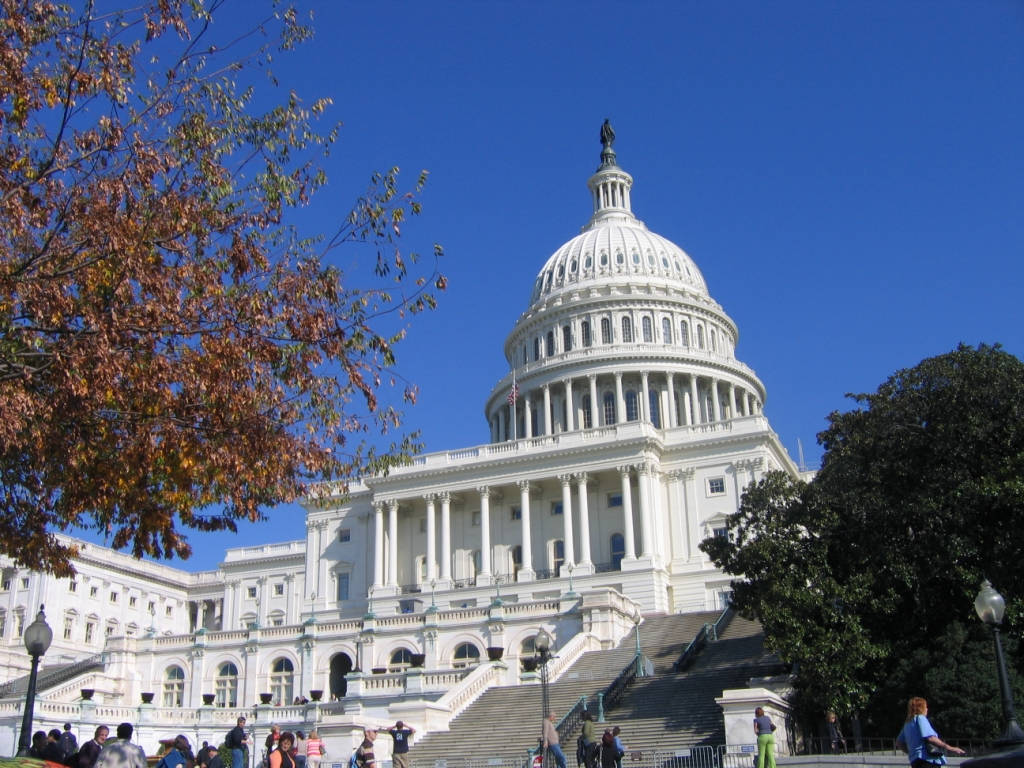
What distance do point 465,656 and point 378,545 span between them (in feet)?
88.5

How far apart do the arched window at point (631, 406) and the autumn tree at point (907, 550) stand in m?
56.7

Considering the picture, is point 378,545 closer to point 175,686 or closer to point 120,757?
point 175,686

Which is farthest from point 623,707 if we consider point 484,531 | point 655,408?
point 655,408

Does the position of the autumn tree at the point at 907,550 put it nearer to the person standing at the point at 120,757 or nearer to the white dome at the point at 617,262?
the person standing at the point at 120,757

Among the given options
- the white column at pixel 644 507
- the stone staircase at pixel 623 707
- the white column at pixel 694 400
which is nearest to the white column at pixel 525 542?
the white column at pixel 644 507

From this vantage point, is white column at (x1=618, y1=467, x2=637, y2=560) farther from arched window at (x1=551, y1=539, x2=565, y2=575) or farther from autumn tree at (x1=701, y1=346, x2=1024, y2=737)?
autumn tree at (x1=701, y1=346, x2=1024, y2=737)

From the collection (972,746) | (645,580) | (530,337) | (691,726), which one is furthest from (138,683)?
(530,337)

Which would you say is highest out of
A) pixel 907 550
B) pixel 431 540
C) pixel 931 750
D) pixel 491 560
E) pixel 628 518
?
pixel 431 540

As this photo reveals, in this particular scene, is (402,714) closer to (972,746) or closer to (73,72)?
(972,746)

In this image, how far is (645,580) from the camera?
220 feet

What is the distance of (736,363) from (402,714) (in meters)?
67.3

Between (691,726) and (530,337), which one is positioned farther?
(530,337)

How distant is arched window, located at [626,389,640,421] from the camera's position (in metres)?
91.2

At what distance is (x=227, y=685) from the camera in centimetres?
5597
